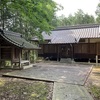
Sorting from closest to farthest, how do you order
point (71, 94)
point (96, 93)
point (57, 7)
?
1. point (71, 94)
2. point (96, 93)
3. point (57, 7)

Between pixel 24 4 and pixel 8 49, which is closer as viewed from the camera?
pixel 24 4

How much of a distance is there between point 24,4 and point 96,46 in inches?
566

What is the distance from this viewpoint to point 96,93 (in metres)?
6.36

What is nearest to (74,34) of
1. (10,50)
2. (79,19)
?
(10,50)

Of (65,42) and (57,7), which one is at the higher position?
(57,7)

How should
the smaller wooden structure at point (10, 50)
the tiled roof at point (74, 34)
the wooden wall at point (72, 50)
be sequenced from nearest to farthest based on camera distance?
the smaller wooden structure at point (10, 50)
the wooden wall at point (72, 50)
the tiled roof at point (74, 34)

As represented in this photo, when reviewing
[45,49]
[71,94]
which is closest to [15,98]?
[71,94]

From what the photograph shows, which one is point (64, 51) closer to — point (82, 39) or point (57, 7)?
point (82, 39)

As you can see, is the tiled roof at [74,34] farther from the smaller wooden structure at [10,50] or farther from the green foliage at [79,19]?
the green foliage at [79,19]

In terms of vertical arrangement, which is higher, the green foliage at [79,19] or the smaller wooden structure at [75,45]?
the green foliage at [79,19]

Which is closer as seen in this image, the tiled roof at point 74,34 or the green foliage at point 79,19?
the tiled roof at point 74,34

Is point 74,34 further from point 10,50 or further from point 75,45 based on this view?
point 10,50

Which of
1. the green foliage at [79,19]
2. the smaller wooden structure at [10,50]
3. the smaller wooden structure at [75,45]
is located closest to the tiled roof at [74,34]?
the smaller wooden structure at [75,45]

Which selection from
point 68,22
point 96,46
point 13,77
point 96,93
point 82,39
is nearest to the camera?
point 96,93
